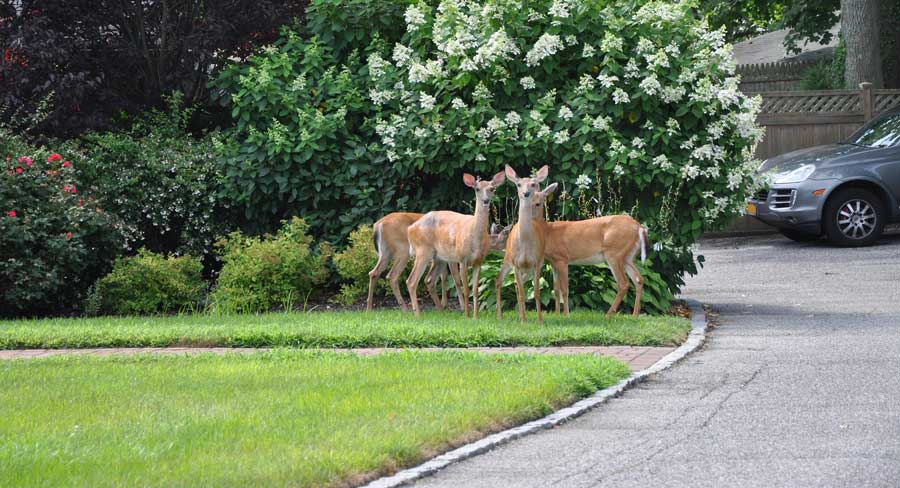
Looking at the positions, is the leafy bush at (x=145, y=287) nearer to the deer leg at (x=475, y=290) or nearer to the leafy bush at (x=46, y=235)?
the leafy bush at (x=46, y=235)

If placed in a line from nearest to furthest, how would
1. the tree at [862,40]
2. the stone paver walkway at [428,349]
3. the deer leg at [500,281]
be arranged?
the stone paver walkway at [428,349], the deer leg at [500,281], the tree at [862,40]

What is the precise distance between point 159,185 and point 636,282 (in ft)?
20.5

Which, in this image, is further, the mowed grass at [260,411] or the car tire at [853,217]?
the car tire at [853,217]

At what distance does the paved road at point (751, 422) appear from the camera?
653 centimetres

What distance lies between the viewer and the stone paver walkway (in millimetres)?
10547

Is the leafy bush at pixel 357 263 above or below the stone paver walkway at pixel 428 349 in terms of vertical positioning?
above

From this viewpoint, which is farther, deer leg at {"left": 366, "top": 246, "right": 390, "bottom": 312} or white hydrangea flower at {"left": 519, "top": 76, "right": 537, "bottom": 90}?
white hydrangea flower at {"left": 519, "top": 76, "right": 537, "bottom": 90}

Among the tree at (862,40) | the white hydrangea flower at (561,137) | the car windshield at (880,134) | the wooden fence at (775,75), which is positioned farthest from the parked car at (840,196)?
the wooden fence at (775,75)

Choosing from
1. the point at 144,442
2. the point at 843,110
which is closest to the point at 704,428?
the point at 144,442

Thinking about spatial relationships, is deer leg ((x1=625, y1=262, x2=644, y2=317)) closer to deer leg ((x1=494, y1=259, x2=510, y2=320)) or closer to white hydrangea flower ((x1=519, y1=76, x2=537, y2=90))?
deer leg ((x1=494, y1=259, x2=510, y2=320))

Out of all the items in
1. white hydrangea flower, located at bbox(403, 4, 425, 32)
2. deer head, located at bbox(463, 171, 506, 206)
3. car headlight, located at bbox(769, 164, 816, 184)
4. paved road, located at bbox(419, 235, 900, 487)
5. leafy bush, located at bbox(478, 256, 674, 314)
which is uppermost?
white hydrangea flower, located at bbox(403, 4, 425, 32)

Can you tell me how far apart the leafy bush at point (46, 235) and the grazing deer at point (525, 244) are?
16.2 ft

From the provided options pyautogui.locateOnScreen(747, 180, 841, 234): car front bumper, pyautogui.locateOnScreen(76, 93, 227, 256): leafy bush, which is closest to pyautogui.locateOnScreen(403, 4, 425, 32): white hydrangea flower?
pyautogui.locateOnScreen(76, 93, 227, 256): leafy bush

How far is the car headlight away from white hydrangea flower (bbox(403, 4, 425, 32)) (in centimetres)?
741
